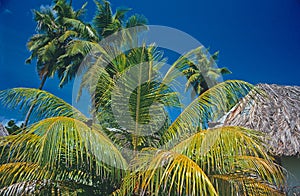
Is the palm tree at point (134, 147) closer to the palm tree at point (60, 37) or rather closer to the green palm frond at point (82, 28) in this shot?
the green palm frond at point (82, 28)

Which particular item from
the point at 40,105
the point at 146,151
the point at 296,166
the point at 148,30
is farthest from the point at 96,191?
the point at 296,166

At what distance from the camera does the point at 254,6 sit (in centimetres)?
965

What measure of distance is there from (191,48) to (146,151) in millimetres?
2253

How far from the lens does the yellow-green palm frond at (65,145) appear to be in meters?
3.84

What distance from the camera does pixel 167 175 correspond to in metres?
3.56

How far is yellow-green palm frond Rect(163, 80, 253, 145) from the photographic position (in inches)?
210

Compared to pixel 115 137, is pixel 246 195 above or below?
below

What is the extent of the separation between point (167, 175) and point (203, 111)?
7.52ft

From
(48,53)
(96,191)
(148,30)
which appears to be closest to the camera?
(96,191)

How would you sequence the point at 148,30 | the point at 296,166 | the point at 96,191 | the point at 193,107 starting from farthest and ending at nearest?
the point at 296,166, the point at 148,30, the point at 193,107, the point at 96,191

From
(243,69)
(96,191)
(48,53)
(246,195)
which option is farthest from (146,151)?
(48,53)

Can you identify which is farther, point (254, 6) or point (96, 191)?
point (254, 6)

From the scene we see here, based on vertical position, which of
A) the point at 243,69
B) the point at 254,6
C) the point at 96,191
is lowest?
the point at 96,191

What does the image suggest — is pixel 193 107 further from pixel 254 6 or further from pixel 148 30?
pixel 254 6
